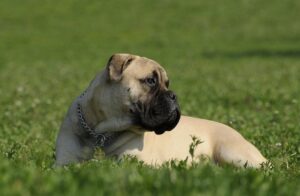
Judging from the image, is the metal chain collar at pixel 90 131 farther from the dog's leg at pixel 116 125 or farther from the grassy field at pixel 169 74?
the grassy field at pixel 169 74

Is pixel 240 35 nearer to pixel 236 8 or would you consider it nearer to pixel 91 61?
pixel 236 8

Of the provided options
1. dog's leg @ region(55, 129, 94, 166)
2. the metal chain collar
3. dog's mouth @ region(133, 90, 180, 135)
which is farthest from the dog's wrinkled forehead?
dog's leg @ region(55, 129, 94, 166)

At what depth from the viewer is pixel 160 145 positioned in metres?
9.05

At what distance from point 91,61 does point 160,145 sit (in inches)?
1047

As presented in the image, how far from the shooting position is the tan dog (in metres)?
8.67

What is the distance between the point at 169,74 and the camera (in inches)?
1080

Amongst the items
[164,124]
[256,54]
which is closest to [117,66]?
[164,124]

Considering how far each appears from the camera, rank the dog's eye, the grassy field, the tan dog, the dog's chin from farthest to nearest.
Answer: the dog's eye → the tan dog → the dog's chin → the grassy field

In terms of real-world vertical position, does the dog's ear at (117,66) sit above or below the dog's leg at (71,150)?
above

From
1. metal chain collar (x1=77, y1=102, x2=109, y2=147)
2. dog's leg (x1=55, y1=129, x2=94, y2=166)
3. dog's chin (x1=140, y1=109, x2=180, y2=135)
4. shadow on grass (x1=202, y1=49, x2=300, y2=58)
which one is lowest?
shadow on grass (x1=202, y1=49, x2=300, y2=58)

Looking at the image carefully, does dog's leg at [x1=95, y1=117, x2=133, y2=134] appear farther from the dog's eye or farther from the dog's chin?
the dog's eye

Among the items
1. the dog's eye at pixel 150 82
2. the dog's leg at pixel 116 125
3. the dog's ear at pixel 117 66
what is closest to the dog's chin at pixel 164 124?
the dog's leg at pixel 116 125

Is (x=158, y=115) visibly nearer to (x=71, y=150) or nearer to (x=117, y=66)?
(x=117, y=66)

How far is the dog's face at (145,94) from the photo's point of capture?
28.2 feet
